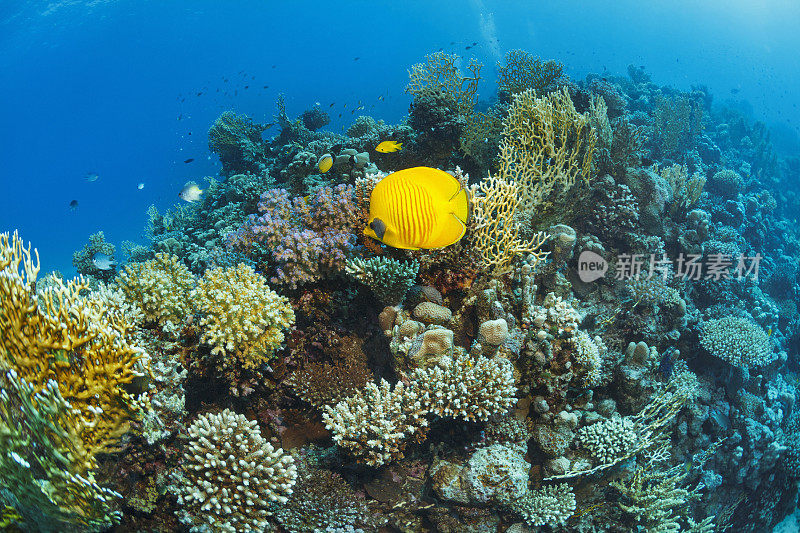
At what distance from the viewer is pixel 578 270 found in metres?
6.30

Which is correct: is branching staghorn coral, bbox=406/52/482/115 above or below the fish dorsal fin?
above

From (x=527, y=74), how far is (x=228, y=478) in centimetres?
1134

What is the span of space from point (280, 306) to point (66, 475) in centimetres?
202

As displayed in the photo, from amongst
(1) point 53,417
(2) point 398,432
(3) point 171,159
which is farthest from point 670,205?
(3) point 171,159

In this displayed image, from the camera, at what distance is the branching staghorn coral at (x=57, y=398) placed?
240 centimetres

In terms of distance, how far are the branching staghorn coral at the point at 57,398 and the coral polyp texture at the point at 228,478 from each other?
55cm

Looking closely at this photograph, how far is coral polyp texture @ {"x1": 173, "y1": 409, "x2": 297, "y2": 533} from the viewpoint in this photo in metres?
2.82

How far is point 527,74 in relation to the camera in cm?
1024

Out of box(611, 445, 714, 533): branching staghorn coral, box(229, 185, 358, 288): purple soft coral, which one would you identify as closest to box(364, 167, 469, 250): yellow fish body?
box(229, 185, 358, 288): purple soft coral

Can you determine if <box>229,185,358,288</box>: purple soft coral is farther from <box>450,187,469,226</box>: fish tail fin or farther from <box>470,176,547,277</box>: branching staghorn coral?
<box>450,187,469,226</box>: fish tail fin

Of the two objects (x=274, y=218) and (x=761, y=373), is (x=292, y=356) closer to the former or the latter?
(x=274, y=218)

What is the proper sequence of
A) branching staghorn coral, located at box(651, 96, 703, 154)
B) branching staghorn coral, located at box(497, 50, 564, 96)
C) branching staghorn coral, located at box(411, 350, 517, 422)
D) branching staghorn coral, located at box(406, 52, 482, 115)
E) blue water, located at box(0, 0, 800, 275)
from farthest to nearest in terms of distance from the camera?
blue water, located at box(0, 0, 800, 275)
branching staghorn coral, located at box(651, 96, 703, 154)
branching staghorn coral, located at box(497, 50, 564, 96)
branching staghorn coral, located at box(406, 52, 482, 115)
branching staghorn coral, located at box(411, 350, 517, 422)

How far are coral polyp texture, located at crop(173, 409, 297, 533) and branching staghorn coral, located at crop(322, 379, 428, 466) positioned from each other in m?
0.54

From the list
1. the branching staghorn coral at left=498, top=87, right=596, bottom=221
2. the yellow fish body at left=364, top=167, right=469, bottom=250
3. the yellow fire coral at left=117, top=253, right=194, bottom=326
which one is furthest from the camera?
the branching staghorn coral at left=498, top=87, right=596, bottom=221
